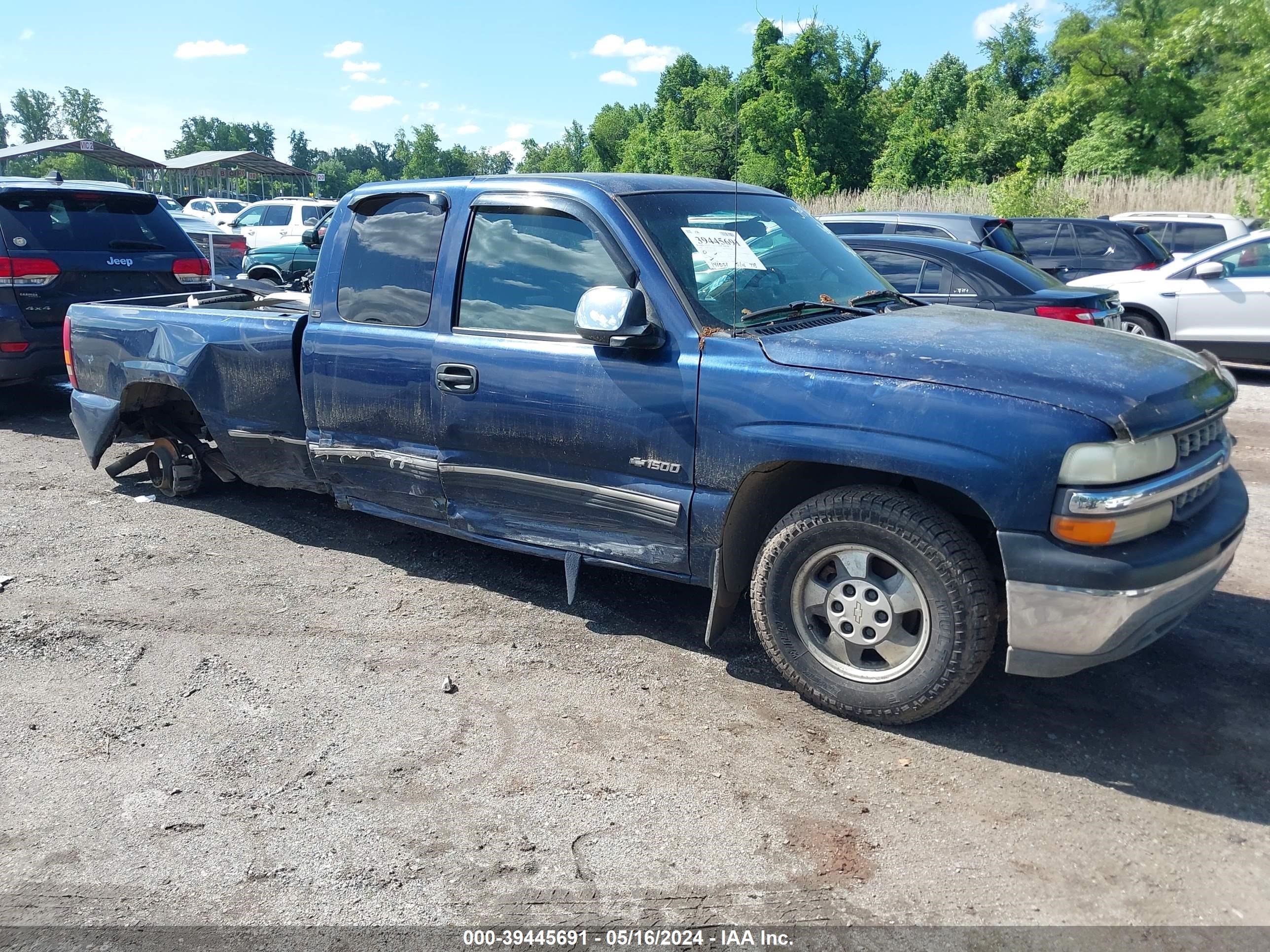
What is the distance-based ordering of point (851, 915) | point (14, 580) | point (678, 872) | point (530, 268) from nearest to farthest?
point (851, 915)
point (678, 872)
point (530, 268)
point (14, 580)

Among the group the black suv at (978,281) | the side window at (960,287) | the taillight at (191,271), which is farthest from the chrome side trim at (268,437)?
the side window at (960,287)

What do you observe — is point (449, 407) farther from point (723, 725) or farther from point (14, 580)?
point (14, 580)

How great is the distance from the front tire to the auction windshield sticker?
111 cm

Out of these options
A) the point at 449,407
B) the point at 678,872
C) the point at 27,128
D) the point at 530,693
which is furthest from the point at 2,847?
the point at 27,128

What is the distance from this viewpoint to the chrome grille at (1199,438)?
11.0 feet

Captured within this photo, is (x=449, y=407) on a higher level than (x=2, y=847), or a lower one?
higher

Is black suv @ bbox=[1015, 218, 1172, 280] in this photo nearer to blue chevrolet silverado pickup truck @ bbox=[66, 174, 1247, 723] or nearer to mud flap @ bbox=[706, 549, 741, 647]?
blue chevrolet silverado pickup truck @ bbox=[66, 174, 1247, 723]

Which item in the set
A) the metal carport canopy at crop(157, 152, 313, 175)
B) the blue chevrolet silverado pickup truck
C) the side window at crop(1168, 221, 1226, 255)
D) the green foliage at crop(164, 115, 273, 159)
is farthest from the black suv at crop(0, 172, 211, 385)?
the green foliage at crop(164, 115, 273, 159)

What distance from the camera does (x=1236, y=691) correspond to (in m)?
3.81

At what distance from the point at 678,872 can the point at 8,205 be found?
815cm

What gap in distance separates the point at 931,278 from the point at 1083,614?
18.5ft

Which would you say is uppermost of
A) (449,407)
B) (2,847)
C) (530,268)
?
(530,268)

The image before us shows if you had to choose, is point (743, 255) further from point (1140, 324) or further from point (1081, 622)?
point (1140, 324)

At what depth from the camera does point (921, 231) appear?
1043 cm
